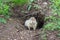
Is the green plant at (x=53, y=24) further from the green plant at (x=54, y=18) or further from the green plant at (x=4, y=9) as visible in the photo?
the green plant at (x=4, y=9)

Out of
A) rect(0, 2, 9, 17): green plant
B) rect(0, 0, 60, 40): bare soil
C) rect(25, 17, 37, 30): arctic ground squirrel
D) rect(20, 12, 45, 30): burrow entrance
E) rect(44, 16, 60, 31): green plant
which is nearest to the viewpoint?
rect(0, 0, 60, 40): bare soil

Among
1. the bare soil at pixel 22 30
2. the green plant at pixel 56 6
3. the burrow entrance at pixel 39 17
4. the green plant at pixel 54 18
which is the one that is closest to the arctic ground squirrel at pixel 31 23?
the bare soil at pixel 22 30

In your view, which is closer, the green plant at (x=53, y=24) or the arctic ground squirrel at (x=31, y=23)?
the green plant at (x=53, y=24)

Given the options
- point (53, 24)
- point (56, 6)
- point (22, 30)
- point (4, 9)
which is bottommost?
point (22, 30)

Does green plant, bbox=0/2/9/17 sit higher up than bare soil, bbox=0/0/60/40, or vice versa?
green plant, bbox=0/2/9/17

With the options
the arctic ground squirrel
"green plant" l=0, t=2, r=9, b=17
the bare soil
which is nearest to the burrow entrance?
the bare soil

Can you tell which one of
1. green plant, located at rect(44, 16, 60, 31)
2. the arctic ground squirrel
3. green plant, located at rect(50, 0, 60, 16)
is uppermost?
green plant, located at rect(50, 0, 60, 16)

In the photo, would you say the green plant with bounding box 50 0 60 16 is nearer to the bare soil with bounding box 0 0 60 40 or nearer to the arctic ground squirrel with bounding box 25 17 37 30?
the bare soil with bounding box 0 0 60 40

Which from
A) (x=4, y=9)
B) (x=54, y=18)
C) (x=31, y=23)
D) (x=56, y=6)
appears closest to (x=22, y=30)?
(x=31, y=23)

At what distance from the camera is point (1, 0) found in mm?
8273

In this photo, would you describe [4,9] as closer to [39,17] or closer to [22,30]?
[22,30]

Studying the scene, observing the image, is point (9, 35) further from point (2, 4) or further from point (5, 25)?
point (2, 4)

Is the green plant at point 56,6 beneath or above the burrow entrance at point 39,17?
above

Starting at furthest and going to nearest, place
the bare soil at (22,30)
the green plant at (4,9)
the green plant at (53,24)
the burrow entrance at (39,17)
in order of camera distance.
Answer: the burrow entrance at (39,17) → the green plant at (4,9) → the green plant at (53,24) → the bare soil at (22,30)
